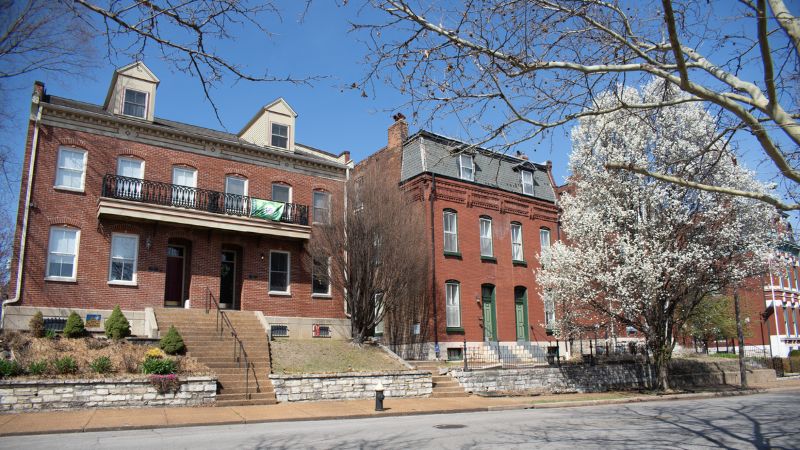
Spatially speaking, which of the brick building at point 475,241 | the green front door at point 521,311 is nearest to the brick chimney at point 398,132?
the brick building at point 475,241

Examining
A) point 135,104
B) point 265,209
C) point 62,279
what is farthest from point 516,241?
point 62,279

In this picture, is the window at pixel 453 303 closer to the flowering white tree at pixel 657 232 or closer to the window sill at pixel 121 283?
the flowering white tree at pixel 657 232

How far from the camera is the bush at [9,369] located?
14281 mm

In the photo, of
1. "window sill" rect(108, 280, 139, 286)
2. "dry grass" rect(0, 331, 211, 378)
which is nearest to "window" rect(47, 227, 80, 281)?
"window sill" rect(108, 280, 139, 286)

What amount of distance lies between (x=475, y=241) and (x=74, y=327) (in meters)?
18.2

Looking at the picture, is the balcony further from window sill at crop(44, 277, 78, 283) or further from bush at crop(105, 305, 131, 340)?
bush at crop(105, 305, 131, 340)

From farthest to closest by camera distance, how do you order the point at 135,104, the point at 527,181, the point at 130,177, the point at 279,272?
the point at 527,181 → the point at 279,272 → the point at 135,104 → the point at 130,177

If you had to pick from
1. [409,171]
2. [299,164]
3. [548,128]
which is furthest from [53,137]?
[548,128]

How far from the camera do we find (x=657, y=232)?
2142cm

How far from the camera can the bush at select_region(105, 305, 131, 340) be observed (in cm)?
1784

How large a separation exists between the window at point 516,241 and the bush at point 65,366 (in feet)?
71.5

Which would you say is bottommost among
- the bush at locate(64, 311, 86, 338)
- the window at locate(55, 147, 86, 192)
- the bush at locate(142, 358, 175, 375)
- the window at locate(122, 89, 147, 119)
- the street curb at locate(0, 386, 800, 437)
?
the street curb at locate(0, 386, 800, 437)

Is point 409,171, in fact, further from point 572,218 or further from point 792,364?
point 792,364

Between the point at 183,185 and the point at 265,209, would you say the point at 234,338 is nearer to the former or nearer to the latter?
the point at 265,209
